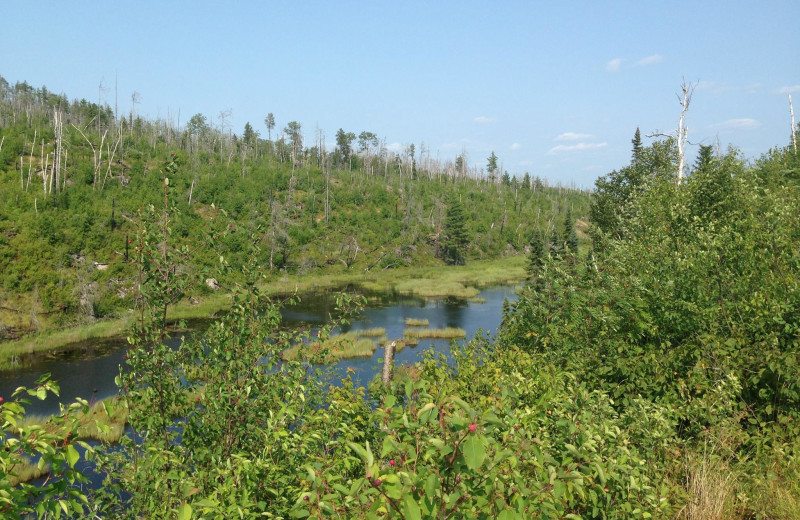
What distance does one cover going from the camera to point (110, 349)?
2792 centimetres

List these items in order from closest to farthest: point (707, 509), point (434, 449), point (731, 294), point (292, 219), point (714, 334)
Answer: point (434, 449) < point (707, 509) < point (714, 334) < point (731, 294) < point (292, 219)

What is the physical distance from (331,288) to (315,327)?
116 ft

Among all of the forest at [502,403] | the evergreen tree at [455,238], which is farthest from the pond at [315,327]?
the evergreen tree at [455,238]

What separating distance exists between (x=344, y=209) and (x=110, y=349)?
51741 millimetres

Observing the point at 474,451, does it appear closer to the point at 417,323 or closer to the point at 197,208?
the point at 417,323

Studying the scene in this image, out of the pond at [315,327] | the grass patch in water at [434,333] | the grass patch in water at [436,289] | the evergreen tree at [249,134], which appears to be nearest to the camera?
the pond at [315,327]

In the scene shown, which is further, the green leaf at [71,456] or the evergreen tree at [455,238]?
the evergreen tree at [455,238]

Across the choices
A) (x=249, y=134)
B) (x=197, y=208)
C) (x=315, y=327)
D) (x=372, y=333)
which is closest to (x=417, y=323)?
(x=372, y=333)

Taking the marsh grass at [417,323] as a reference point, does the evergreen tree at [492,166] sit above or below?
above

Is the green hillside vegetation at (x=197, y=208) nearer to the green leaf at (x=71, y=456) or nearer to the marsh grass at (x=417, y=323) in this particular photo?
the green leaf at (x=71, y=456)

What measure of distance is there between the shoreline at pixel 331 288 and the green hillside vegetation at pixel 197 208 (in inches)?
63.4

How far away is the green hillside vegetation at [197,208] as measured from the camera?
37.3 metres

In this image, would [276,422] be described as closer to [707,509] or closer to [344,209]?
[707,509]

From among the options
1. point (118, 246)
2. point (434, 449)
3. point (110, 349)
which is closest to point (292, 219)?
point (118, 246)
